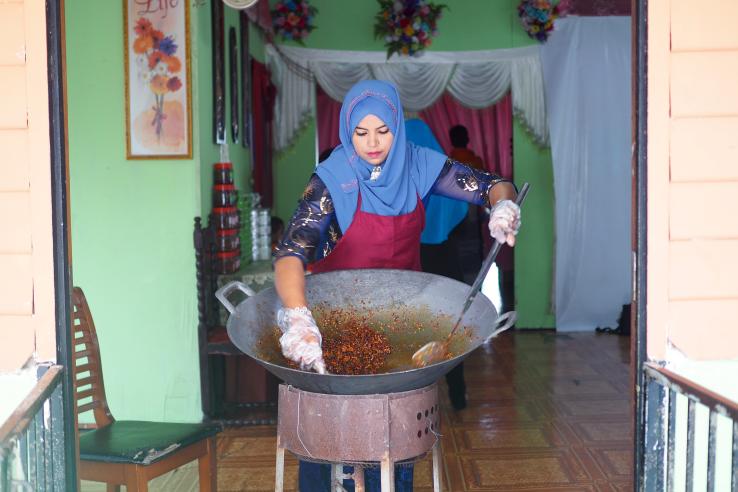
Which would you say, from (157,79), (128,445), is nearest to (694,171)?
(128,445)

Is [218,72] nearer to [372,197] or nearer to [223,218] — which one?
[223,218]

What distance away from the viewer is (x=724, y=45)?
5.48ft

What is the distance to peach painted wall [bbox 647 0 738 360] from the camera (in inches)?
66.0

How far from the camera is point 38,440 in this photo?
1.60 metres

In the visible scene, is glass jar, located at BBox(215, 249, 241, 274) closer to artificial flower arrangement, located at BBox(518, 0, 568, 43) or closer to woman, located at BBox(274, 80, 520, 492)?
woman, located at BBox(274, 80, 520, 492)

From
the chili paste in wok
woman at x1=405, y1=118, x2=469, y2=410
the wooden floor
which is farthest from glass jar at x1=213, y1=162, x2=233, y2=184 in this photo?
the chili paste in wok

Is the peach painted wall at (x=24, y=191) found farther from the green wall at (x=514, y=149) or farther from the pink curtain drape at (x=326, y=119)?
the pink curtain drape at (x=326, y=119)

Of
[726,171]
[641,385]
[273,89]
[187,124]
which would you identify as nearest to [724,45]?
[726,171]

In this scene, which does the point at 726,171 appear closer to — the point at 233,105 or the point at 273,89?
the point at 233,105

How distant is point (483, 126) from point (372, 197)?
4477 millimetres

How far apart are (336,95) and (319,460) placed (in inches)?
192

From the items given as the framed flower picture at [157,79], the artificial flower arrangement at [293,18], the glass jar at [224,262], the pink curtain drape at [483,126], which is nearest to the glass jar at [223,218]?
the glass jar at [224,262]

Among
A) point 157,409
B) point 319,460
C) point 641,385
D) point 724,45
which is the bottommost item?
point 157,409

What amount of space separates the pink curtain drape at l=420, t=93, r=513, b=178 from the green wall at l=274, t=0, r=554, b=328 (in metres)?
0.16
